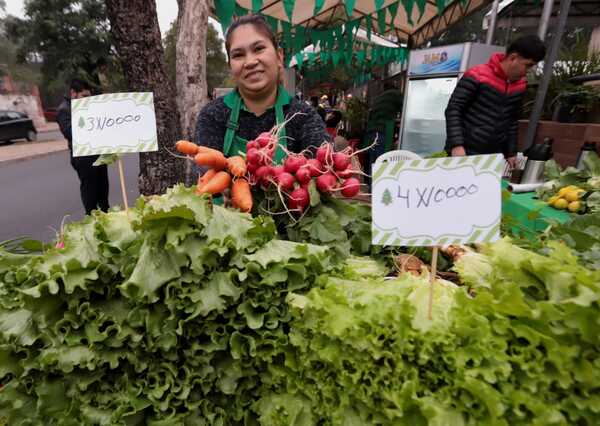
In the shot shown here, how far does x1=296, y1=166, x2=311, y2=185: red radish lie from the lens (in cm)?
140

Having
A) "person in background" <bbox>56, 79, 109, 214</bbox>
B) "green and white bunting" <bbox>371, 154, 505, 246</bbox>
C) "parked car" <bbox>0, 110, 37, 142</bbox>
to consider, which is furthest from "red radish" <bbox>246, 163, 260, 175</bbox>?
"parked car" <bbox>0, 110, 37, 142</bbox>

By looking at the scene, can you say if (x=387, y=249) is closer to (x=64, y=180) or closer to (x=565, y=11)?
(x=565, y=11)

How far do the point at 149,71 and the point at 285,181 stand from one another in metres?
3.23

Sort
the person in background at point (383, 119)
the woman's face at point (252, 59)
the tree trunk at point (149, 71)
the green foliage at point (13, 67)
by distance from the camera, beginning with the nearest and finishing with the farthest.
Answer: the woman's face at point (252, 59)
the tree trunk at point (149, 71)
the person in background at point (383, 119)
the green foliage at point (13, 67)

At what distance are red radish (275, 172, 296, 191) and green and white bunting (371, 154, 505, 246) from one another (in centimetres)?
43

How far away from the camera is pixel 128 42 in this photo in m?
3.62

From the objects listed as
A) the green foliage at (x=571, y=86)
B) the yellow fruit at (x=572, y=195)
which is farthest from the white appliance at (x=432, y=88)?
the yellow fruit at (x=572, y=195)

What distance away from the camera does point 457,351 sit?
91 centimetres

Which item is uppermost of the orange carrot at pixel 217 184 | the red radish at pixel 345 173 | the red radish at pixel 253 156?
the red radish at pixel 253 156

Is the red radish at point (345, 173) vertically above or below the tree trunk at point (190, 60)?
below

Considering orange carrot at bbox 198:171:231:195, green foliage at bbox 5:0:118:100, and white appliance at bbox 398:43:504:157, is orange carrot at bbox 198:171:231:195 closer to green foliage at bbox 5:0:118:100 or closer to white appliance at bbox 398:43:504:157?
white appliance at bbox 398:43:504:157

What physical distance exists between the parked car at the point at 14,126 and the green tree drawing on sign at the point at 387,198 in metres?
20.8

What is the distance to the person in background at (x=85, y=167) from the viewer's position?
14.7ft

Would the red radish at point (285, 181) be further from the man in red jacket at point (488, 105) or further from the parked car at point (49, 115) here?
the parked car at point (49, 115)
